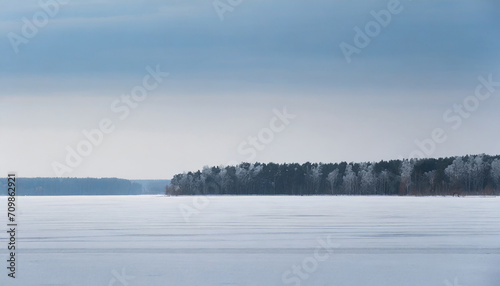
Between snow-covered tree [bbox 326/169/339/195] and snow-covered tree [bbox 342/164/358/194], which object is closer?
snow-covered tree [bbox 342/164/358/194]

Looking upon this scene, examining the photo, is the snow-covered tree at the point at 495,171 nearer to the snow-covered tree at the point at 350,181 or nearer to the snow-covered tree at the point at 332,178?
the snow-covered tree at the point at 350,181

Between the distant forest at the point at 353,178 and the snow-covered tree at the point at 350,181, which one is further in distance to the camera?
the snow-covered tree at the point at 350,181

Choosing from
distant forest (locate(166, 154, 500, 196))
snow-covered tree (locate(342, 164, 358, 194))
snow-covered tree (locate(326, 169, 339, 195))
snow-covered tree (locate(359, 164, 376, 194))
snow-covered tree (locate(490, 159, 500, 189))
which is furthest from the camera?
snow-covered tree (locate(326, 169, 339, 195))

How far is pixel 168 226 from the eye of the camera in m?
32.4

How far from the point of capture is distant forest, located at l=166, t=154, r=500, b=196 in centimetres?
13350

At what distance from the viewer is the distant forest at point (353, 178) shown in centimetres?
13350

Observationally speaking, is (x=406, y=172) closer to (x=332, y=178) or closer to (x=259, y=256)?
(x=332, y=178)

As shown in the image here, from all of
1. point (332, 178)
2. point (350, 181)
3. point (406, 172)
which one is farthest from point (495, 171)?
point (332, 178)

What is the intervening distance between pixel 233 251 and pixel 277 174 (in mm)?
139138

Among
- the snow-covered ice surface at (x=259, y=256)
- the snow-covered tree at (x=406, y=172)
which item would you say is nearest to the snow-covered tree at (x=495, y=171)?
the snow-covered tree at (x=406, y=172)

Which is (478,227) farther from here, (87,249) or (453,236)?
(87,249)

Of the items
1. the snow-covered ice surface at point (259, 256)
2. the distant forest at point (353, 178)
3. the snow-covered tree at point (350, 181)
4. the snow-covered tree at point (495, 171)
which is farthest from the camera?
the snow-covered tree at point (350, 181)

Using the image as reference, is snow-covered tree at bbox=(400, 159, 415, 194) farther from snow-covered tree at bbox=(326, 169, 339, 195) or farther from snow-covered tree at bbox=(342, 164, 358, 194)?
snow-covered tree at bbox=(326, 169, 339, 195)

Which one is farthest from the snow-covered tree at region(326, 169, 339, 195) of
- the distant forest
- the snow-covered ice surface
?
the snow-covered ice surface
